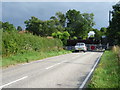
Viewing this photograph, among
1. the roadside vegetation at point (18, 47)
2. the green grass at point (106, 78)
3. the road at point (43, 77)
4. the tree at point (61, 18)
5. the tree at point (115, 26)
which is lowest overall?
the road at point (43, 77)

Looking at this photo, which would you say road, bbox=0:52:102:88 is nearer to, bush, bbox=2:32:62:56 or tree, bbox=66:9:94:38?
bush, bbox=2:32:62:56

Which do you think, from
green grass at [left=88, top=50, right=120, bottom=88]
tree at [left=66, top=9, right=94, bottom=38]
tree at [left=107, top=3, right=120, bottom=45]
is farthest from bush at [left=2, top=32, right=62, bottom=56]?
tree at [left=66, top=9, right=94, bottom=38]

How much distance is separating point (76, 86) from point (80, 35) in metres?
70.2

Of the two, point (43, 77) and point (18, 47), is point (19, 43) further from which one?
point (43, 77)

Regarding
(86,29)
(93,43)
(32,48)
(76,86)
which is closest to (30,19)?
(86,29)

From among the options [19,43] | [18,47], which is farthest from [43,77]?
[19,43]

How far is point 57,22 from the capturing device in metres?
76.4

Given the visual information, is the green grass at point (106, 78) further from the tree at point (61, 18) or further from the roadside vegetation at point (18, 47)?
the tree at point (61, 18)

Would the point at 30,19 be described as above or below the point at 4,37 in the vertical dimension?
above

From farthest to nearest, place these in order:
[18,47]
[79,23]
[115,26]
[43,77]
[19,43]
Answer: [79,23] < [115,26] < [19,43] < [18,47] < [43,77]

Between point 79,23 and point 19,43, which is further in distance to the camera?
point 79,23

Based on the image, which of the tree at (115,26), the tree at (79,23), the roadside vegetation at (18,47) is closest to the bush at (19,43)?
the roadside vegetation at (18,47)

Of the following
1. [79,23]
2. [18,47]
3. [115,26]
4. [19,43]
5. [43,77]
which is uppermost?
[79,23]

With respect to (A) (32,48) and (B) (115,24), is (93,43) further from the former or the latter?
(A) (32,48)
